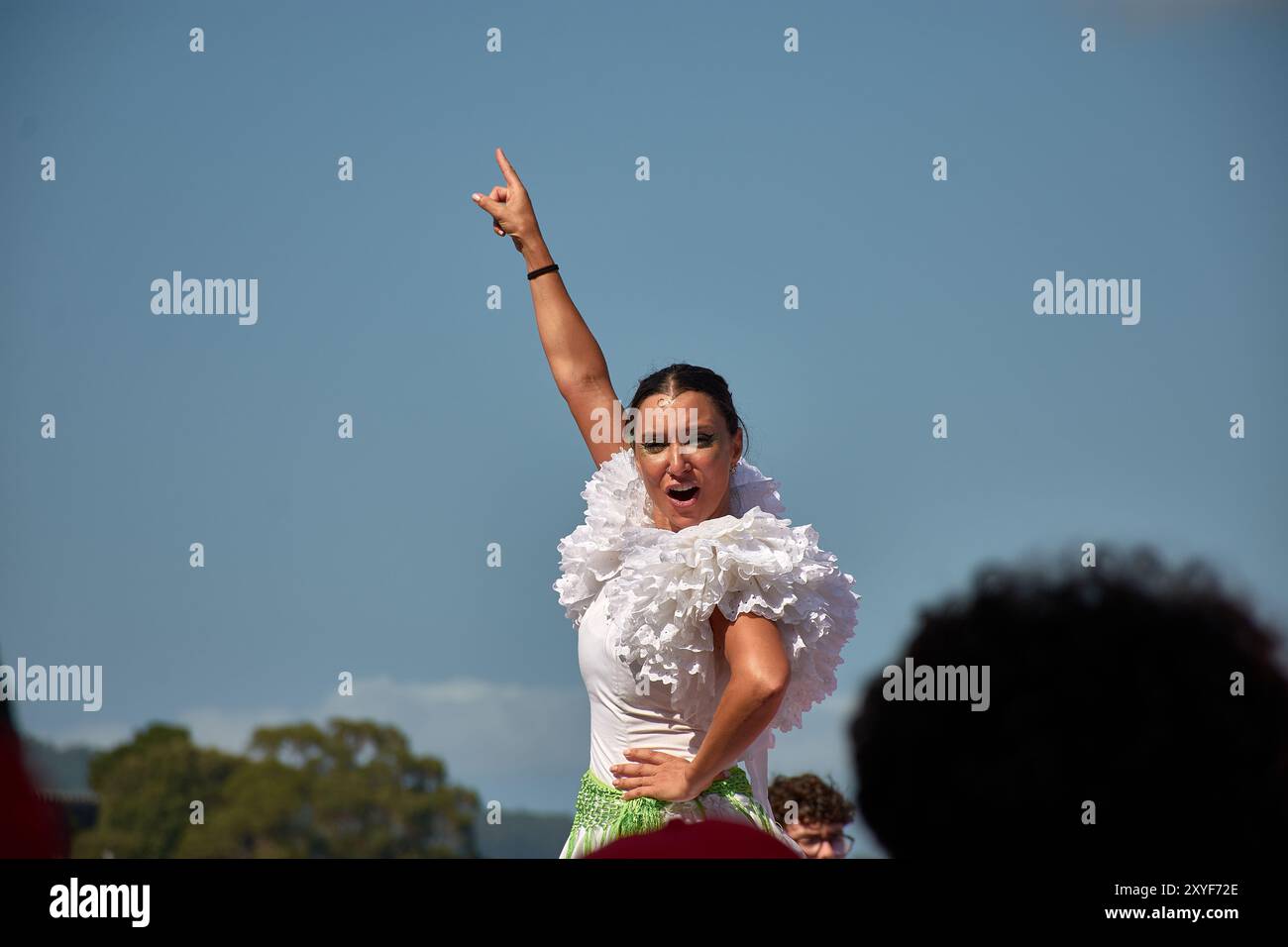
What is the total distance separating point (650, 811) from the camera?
13.4ft

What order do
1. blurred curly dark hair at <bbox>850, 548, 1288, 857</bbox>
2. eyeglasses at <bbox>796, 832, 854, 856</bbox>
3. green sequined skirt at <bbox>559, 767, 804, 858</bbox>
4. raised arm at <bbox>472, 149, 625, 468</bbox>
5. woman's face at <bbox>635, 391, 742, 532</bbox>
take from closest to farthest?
1. green sequined skirt at <bbox>559, 767, 804, 858</bbox>
2. woman's face at <bbox>635, 391, 742, 532</bbox>
3. raised arm at <bbox>472, 149, 625, 468</bbox>
4. eyeglasses at <bbox>796, 832, 854, 856</bbox>
5. blurred curly dark hair at <bbox>850, 548, 1288, 857</bbox>

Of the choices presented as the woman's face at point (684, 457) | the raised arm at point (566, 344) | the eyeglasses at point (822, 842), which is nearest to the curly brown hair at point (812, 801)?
the eyeglasses at point (822, 842)

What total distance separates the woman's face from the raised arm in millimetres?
418

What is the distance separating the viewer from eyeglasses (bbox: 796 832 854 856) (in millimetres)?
6336

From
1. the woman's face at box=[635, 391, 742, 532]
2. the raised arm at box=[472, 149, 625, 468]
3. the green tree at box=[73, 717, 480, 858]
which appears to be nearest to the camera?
the woman's face at box=[635, 391, 742, 532]

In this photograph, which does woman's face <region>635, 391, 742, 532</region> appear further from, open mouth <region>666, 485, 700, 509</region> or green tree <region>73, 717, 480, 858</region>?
green tree <region>73, 717, 480, 858</region>

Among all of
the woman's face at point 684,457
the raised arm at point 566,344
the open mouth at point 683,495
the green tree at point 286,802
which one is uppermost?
the raised arm at point 566,344

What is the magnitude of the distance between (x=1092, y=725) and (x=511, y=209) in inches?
275

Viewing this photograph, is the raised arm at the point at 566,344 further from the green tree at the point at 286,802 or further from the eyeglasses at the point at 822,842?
the green tree at the point at 286,802

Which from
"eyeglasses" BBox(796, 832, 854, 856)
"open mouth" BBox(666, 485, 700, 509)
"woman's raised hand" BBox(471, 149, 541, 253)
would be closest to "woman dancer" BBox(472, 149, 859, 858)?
"open mouth" BBox(666, 485, 700, 509)

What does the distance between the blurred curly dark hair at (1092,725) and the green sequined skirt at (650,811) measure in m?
4.69

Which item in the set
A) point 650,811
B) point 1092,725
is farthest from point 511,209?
point 1092,725

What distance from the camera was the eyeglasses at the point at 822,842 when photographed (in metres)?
6.34
